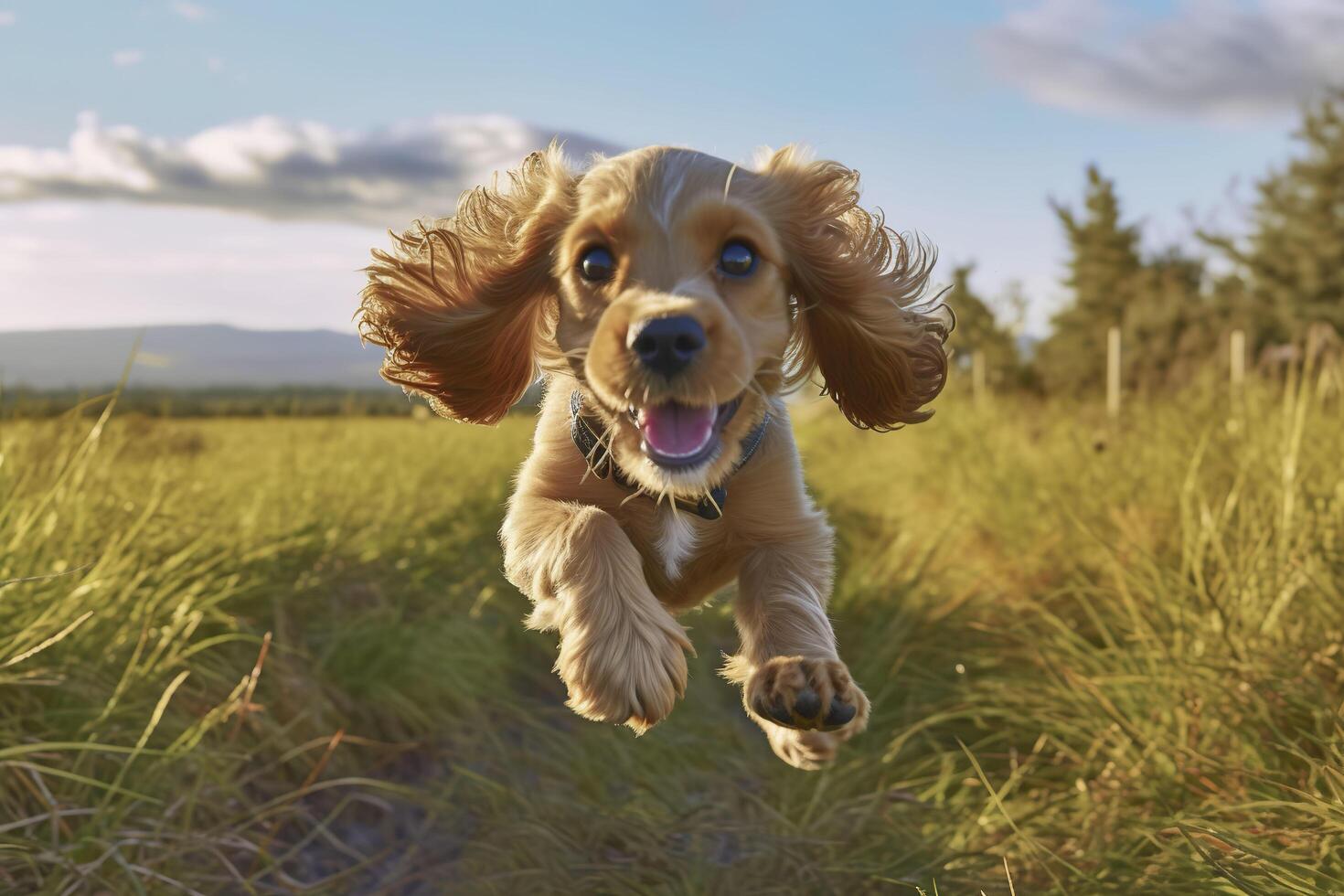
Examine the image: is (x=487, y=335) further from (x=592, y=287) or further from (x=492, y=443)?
(x=492, y=443)

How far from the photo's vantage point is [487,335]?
2541 millimetres

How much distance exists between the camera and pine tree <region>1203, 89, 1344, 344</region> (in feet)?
107

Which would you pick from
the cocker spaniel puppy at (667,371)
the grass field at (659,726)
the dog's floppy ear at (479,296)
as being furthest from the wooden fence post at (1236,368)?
the dog's floppy ear at (479,296)

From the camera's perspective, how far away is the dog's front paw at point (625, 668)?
201 centimetres

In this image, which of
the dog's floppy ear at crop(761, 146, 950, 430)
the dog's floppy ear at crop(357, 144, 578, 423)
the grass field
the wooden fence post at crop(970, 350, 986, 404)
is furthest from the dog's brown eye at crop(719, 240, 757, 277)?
the wooden fence post at crop(970, 350, 986, 404)

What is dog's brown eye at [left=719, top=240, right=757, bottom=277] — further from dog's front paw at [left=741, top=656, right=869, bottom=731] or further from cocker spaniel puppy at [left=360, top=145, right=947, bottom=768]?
dog's front paw at [left=741, top=656, right=869, bottom=731]

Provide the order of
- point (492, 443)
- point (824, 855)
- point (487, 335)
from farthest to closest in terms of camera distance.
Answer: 1. point (492, 443)
2. point (824, 855)
3. point (487, 335)

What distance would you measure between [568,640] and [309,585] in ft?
14.3

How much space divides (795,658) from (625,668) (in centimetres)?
31

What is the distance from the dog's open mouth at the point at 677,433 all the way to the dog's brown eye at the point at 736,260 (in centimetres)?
35

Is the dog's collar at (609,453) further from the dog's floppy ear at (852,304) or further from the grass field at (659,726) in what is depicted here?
the grass field at (659,726)

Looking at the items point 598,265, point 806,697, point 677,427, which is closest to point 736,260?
point 598,265

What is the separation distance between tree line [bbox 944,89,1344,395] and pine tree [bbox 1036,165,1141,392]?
0.12 ft

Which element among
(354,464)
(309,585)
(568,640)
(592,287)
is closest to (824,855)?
(568,640)
